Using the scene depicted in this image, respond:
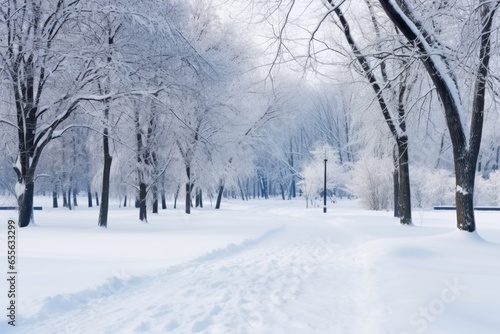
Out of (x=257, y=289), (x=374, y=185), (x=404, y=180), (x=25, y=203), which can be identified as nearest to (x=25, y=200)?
(x=25, y=203)

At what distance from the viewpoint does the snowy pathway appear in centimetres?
401

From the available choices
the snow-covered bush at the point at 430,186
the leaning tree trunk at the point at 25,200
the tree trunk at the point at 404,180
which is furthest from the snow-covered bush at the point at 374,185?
the leaning tree trunk at the point at 25,200

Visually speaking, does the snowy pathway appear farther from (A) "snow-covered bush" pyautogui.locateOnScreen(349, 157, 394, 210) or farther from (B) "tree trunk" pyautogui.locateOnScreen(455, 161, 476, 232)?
(A) "snow-covered bush" pyautogui.locateOnScreen(349, 157, 394, 210)

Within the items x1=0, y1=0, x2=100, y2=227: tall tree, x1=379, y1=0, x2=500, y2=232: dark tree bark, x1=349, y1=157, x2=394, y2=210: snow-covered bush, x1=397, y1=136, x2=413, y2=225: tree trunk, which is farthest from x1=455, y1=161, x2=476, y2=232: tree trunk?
x1=349, y1=157, x2=394, y2=210: snow-covered bush

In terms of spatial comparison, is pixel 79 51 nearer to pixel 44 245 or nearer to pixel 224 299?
pixel 44 245

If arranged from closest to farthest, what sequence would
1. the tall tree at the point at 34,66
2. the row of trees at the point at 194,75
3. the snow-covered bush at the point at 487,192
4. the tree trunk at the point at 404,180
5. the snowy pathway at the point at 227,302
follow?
the snowy pathway at the point at 227,302 → the row of trees at the point at 194,75 → the tall tree at the point at 34,66 → the tree trunk at the point at 404,180 → the snow-covered bush at the point at 487,192

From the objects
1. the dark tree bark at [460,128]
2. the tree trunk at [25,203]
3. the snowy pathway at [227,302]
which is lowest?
the snowy pathway at [227,302]

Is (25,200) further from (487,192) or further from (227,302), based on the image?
(487,192)

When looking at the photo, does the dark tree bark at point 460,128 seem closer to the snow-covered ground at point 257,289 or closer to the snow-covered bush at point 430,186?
the snow-covered ground at point 257,289

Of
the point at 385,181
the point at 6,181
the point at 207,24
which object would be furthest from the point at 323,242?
the point at 6,181

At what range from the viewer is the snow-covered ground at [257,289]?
404cm

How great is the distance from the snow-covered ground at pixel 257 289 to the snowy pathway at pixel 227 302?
14mm

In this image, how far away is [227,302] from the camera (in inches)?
192

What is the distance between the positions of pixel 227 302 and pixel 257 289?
0.84 meters
